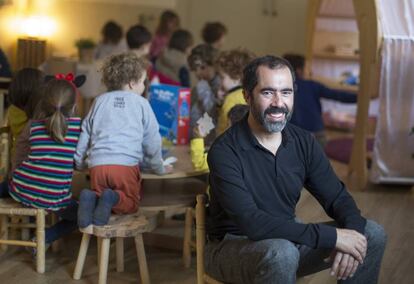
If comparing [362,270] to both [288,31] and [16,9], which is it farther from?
[288,31]

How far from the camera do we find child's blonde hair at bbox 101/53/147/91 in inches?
136

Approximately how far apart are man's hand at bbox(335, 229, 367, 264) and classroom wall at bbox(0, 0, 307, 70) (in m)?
5.52

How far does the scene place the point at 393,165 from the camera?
5129 mm

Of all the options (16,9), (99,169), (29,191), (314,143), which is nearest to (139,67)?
(99,169)

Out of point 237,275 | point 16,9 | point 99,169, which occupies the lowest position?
point 237,275

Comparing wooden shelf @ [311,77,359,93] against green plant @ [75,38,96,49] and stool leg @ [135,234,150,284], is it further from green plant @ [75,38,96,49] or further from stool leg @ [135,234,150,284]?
stool leg @ [135,234,150,284]

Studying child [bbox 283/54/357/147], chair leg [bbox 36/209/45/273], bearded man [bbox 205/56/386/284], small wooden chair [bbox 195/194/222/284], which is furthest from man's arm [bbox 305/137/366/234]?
child [bbox 283/54/357/147]

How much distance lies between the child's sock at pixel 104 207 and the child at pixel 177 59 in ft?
9.99

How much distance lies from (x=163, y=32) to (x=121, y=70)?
383cm

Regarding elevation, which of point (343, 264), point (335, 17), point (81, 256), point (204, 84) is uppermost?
point (335, 17)

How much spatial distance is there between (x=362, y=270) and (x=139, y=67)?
1.55 meters

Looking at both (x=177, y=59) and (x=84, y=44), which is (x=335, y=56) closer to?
(x=177, y=59)

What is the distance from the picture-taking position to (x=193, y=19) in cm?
888

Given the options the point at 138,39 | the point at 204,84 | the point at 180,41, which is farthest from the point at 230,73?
the point at 180,41
